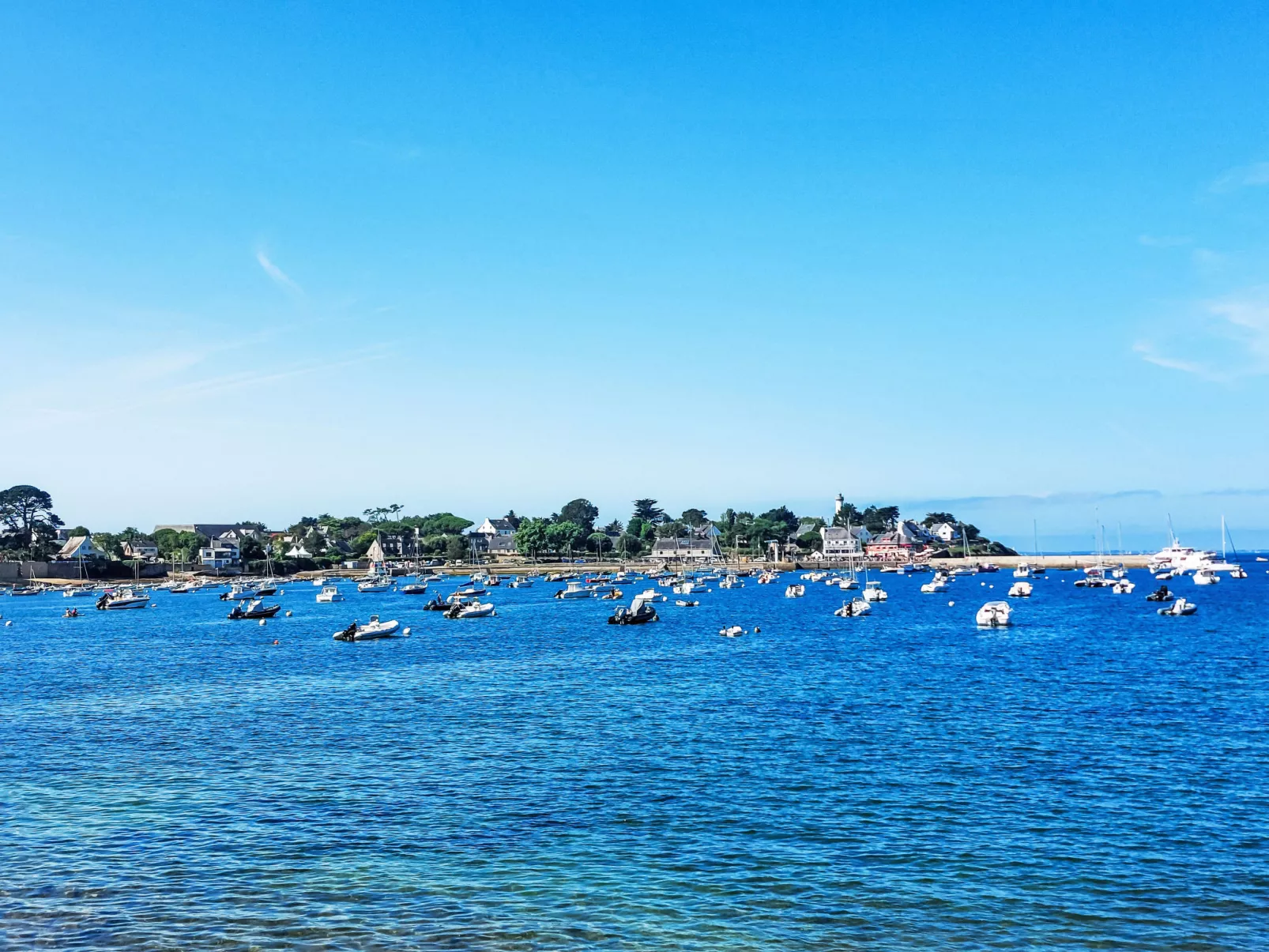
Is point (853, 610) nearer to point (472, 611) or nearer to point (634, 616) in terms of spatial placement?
point (634, 616)

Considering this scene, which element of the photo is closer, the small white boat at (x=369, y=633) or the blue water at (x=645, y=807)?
the blue water at (x=645, y=807)

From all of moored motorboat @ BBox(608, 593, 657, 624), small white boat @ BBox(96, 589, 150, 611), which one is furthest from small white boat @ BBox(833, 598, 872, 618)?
small white boat @ BBox(96, 589, 150, 611)

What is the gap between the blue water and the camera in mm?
22453

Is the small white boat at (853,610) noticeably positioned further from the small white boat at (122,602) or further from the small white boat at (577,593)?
the small white boat at (122,602)

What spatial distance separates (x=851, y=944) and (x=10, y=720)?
45922mm

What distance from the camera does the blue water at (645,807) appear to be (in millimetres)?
22453

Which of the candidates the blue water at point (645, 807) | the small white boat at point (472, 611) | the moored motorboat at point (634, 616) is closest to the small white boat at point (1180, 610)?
the blue water at point (645, 807)

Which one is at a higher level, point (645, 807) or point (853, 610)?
point (645, 807)

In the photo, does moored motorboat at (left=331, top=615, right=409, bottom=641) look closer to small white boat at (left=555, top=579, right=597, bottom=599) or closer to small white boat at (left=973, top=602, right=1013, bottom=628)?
small white boat at (left=973, top=602, right=1013, bottom=628)

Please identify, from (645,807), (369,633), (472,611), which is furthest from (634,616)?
(645,807)

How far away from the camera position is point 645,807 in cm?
3167

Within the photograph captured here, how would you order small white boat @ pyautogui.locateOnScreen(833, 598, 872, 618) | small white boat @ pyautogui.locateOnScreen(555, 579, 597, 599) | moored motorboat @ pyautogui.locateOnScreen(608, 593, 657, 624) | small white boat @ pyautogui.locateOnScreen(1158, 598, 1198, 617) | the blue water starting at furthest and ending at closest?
small white boat @ pyautogui.locateOnScreen(555, 579, 597, 599)
small white boat @ pyautogui.locateOnScreen(833, 598, 872, 618)
small white boat @ pyautogui.locateOnScreen(1158, 598, 1198, 617)
moored motorboat @ pyautogui.locateOnScreen(608, 593, 657, 624)
the blue water

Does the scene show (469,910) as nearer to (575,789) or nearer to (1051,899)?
(575,789)

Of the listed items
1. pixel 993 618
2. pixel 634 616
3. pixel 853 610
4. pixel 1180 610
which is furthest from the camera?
pixel 853 610
